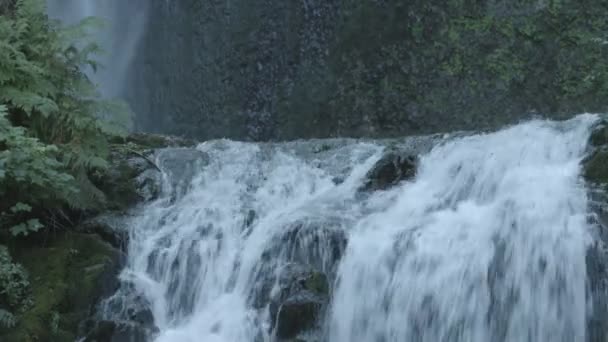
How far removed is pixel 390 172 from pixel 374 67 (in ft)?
19.4

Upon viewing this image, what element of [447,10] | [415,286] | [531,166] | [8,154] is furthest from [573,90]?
[8,154]

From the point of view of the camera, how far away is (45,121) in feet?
26.9

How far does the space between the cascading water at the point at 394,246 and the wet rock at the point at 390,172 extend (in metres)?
0.12

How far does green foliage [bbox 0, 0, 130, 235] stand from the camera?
7.49 metres

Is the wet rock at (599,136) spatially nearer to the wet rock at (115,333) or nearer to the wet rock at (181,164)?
the wet rock at (181,164)

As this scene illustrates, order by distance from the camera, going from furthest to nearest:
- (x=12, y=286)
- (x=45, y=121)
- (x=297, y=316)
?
(x=45, y=121)
(x=12, y=286)
(x=297, y=316)

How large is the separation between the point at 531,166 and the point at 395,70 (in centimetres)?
642

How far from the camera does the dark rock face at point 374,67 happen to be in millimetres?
13461

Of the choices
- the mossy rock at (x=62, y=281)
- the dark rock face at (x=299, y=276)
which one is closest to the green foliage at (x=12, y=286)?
the mossy rock at (x=62, y=281)

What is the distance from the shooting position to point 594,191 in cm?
733

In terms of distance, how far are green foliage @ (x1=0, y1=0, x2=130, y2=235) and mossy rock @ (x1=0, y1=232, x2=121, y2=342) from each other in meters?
0.28

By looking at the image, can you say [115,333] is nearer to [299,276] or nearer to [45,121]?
[299,276]

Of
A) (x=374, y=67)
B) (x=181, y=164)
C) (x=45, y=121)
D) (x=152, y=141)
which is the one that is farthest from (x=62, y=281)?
(x=374, y=67)

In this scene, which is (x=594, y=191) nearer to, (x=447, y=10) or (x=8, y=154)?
(x=8, y=154)
